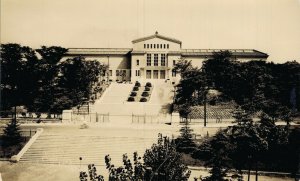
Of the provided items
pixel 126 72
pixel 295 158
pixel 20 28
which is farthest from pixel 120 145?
pixel 126 72

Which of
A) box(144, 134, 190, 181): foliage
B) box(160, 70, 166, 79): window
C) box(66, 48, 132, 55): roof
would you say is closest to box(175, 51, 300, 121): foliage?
box(160, 70, 166, 79): window

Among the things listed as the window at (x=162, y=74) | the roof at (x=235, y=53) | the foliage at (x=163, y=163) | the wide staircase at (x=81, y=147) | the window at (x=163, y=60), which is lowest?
the wide staircase at (x=81, y=147)

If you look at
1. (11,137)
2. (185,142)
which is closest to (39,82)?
(11,137)

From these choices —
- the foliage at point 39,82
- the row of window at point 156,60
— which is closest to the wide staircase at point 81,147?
the foliage at point 39,82

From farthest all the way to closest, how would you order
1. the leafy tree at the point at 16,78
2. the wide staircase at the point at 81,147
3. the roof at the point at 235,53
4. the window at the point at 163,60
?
the roof at the point at 235,53
the window at the point at 163,60
the leafy tree at the point at 16,78
the wide staircase at the point at 81,147

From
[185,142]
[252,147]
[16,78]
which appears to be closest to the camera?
[252,147]

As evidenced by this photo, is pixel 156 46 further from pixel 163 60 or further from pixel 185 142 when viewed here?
pixel 185 142

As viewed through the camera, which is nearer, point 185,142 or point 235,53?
point 185,142

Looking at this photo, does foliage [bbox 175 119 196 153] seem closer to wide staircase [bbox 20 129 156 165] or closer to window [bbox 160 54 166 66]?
wide staircase [bbox 20 129 156 165]

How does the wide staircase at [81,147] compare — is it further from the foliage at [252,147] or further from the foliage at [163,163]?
the foliage at [163,163]
